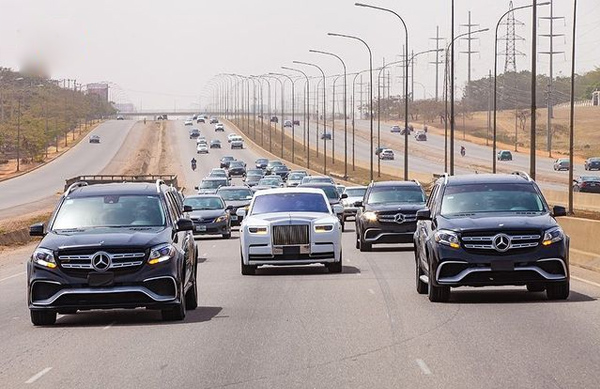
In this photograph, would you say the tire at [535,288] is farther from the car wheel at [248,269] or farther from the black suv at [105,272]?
the car wheel at [248,269]

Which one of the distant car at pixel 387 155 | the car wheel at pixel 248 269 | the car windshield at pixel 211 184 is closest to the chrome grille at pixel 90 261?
the car wheel at pixel 248 269

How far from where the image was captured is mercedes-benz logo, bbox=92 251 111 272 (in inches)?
704

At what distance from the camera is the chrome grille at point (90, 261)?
17906mm

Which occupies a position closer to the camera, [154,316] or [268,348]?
Result: [268,348]

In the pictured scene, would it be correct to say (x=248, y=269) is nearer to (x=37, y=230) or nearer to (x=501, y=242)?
(x=501, y=242)

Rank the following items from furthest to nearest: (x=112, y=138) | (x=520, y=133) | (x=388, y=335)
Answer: (x=520, y=133)
(x=112, y=138)
(x=388, y=335)

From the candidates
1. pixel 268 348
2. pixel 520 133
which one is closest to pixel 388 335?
pixel 268 348

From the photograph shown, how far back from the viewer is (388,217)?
116ft

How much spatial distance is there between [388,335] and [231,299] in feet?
21.0

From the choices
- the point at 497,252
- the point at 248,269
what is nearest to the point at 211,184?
the point at 248,269

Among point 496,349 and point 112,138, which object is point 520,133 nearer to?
point 112,138

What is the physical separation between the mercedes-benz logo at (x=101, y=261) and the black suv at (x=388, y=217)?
1787 centimetres

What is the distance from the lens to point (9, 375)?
13.5 metres

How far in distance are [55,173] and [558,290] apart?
358ft
